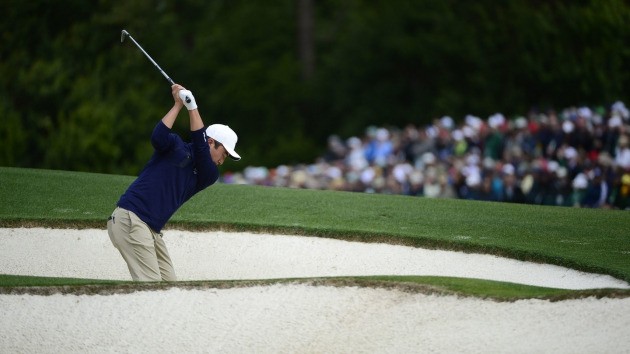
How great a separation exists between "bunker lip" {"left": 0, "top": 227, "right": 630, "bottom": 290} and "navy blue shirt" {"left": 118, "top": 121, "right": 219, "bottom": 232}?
8.39 feet

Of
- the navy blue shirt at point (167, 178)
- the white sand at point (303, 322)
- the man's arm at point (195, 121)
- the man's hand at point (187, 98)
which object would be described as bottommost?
the white sand at point (303, 322)

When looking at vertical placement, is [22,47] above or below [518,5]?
below

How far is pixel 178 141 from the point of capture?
11320 millimetres

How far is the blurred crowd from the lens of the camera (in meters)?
24.8

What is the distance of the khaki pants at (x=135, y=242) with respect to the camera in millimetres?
11359

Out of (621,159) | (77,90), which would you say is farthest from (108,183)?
(77,90)

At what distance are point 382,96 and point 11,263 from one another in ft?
128

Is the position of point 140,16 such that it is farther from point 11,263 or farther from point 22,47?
point 11,263

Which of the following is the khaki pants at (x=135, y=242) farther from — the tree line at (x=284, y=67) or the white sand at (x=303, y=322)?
the tree line at (x=284, y=67)

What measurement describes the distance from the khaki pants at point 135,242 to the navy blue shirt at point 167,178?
3.1 inches

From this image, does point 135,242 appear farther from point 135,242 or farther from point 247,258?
point 247,258

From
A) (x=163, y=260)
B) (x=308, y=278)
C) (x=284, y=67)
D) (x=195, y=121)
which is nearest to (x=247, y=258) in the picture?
(x=163, y=260)

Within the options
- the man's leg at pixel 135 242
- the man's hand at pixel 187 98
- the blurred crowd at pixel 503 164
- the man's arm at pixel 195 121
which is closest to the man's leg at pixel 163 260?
the man's leg at pixel 135 242

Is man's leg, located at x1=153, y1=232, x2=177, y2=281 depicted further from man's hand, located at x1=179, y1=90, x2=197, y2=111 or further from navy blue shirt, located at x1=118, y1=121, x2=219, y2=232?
man's hand, located at x1=179, y1=90, x2=197, y2=111
